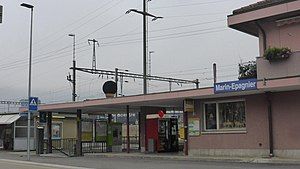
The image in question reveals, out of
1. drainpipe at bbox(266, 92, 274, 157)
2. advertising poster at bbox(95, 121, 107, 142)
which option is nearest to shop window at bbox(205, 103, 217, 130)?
drainpipe at bbox(266, 92, 274, 157)

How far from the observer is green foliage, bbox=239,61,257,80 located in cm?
2420

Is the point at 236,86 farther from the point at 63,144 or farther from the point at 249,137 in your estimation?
the point at 63,144

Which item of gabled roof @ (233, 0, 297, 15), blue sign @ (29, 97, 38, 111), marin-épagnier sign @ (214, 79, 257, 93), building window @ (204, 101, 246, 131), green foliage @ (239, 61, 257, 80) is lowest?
building window @ (204, 101, 246, 131)

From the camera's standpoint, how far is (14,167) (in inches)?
839

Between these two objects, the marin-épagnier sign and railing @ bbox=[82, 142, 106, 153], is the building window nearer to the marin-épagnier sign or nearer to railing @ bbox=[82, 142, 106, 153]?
the marin-épagnier sign

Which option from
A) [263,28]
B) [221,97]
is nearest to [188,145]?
[221,97]

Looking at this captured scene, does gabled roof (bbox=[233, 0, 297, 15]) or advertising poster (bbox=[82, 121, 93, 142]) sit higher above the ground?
gabled roof (bbox=[233, 0, 297, 15])

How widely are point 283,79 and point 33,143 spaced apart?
91.9 feet

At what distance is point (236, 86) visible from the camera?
21.2m

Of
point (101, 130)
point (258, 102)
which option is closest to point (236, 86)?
point (258, 102)

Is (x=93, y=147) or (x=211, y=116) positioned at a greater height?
(x=211, y=116)

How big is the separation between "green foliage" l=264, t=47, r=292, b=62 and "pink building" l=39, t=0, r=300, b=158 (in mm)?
230

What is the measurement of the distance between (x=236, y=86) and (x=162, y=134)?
9524mm

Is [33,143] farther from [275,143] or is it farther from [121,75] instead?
[275,143]
